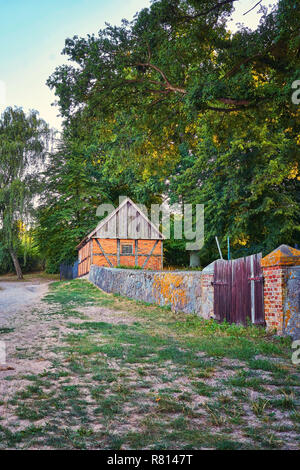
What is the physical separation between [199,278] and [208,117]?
4.51 m

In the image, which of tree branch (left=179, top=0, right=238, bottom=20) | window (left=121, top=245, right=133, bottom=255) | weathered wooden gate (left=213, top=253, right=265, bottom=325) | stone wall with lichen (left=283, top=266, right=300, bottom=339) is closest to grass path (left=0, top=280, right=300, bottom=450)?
stone wall with lichen (left=283, top=266, right=300, bottom=339)

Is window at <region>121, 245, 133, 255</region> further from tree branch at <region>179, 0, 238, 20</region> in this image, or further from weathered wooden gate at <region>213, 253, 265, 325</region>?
tree branch at <region>179, 0, 238, 20</region>

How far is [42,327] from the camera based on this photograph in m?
8.16

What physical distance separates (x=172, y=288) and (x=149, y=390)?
7.26 meters

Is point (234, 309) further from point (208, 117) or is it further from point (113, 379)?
point (208, 117)

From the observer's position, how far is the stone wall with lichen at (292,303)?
6387mm

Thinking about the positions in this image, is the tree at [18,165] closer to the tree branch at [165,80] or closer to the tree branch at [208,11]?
the tree branch at [165,80]

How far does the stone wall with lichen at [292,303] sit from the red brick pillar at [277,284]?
0.06m

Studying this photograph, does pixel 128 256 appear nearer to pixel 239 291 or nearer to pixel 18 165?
pixel 18 165

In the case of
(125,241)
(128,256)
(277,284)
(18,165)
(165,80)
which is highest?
(18,165)

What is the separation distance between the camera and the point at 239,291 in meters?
8.05

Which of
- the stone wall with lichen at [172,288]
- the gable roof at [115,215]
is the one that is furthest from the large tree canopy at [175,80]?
the gable roof at [115,215]

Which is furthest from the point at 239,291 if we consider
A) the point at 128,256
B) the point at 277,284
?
the point at 128,256

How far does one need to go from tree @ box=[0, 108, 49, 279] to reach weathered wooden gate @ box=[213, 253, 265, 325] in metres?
25.3
